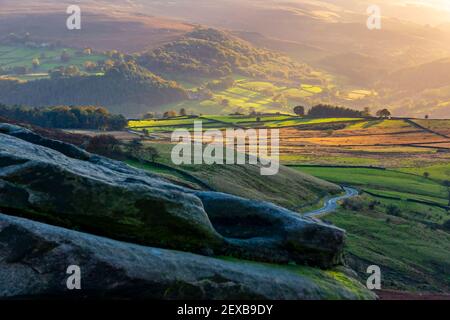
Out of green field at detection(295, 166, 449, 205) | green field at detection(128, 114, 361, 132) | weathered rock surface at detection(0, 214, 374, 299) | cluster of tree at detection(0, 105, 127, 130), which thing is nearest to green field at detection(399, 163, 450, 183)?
green field at detection(295, 166, 449, 205)

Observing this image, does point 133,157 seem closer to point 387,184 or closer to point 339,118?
point 387,184

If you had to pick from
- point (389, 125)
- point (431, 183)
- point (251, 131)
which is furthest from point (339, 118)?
point (431, 183)

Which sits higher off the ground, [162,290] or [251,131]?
[162,290]

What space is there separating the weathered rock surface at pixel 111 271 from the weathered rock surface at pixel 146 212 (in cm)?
140

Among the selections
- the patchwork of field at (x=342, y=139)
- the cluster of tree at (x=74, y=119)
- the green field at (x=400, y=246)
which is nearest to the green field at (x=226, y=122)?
the patchwork of field at (x=342, y=139)

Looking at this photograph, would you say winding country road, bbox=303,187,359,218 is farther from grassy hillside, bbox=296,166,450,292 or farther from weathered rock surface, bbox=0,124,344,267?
weathered rock surface, bbox=0,124,344,267

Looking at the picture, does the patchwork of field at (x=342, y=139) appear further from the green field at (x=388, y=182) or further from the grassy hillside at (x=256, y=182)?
the grassy hillside at (x=256, y=182)

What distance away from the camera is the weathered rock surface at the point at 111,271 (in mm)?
20969

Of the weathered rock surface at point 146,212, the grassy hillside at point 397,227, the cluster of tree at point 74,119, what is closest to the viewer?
the weathered rock surface at point 146,212

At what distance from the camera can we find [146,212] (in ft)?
82.0

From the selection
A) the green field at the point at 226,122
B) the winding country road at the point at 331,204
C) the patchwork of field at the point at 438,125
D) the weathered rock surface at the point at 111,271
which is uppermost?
the weathered rock surface at the point at 111,271

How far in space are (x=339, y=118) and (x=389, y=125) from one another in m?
20.9

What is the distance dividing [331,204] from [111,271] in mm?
64175
